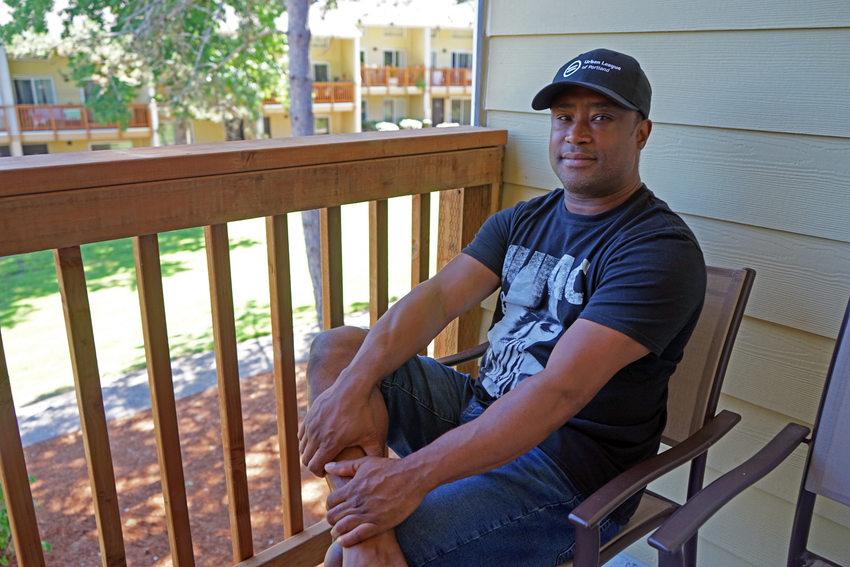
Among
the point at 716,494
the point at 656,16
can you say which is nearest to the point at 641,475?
the point at 716,494

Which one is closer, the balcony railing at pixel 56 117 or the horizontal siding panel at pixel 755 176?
the horizontal siding panel at pixel 755 176

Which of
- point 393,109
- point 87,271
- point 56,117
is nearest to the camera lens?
point 87,271

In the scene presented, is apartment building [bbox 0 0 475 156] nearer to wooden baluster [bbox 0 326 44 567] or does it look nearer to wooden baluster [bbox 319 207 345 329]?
wooden baluster [bbox 319 207 345 329]

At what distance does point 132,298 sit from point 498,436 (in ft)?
25.6

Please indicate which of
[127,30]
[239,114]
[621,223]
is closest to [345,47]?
[239,114]

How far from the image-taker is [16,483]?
1388 millimetres

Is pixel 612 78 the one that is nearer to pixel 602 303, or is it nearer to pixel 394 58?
pixel 602 303

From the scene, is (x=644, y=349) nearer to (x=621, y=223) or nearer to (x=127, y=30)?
(x=621, y=223)

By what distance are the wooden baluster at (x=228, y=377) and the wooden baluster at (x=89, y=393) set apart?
0.86 feet

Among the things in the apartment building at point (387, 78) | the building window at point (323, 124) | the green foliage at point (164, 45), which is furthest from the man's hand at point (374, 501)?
the building window at point (323, 124)

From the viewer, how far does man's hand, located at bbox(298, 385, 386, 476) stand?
1.41 meters

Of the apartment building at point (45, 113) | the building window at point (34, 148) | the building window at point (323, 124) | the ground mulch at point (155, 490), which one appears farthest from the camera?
the building window at point (323, 124)

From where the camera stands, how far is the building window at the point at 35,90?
1090cm

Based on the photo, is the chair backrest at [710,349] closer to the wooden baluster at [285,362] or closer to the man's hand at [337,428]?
the man's hand at [337,428]
